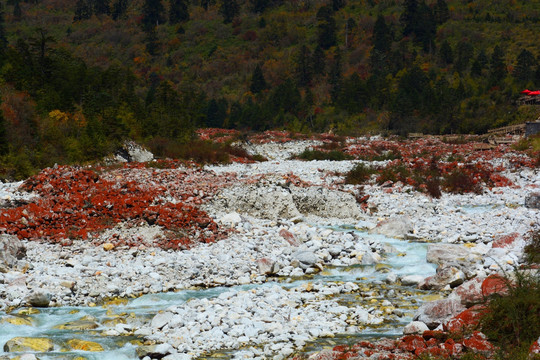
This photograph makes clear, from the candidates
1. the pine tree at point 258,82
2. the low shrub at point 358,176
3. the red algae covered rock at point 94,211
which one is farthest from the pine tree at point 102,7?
the red algae covered rock at point 94,211

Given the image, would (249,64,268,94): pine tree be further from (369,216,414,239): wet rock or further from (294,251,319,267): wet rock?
(294,251,319,267): wet rock

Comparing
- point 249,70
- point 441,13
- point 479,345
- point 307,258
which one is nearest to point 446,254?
point 307,258

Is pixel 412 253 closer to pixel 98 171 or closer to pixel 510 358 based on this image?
pixel 510 358

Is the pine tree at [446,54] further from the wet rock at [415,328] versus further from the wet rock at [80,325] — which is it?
the wet rock at [80,325]

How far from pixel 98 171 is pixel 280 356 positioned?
14182 millimetres

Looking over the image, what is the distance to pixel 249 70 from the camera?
78125 millimetres

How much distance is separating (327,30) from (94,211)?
7422 centimetres

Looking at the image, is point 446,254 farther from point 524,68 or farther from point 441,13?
point 441,13

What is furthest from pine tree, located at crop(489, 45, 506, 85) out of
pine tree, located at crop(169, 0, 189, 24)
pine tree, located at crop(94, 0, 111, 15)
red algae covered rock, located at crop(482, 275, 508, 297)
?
pine tree, located at crop(94, 0, 111, 15)

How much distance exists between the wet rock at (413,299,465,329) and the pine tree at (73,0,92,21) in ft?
369

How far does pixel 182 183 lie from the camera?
52.9 ft

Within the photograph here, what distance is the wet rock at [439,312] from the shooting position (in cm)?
644

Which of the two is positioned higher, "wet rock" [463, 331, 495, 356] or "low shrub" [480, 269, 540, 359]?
"low shrub" [480, 269, 540, 359]

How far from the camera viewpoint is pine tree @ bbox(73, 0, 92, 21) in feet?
340
